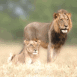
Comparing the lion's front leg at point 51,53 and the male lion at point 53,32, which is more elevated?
the male lion at point 53,32

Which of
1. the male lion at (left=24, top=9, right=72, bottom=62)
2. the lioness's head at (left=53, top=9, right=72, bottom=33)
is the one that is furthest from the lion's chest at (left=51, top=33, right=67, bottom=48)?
the lioness's head at (left=53, top=9, right=72, bottom=33)

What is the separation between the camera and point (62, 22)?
5.90 meters

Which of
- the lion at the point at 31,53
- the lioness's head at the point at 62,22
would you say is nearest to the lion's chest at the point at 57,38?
the lioness's head at the point at 62,22

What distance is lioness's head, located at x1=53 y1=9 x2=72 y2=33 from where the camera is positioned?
19.3 feet

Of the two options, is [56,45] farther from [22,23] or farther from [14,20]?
[14,20]

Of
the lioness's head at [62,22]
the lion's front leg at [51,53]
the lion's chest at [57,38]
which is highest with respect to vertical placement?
the lioness's head at [62,22]

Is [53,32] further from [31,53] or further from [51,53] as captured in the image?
[31,53]

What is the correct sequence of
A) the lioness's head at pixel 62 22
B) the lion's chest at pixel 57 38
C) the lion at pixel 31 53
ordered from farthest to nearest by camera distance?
1. the lion's chest at pixel 57 38
2. the lioness's head at pixel 62 22
3. the lion at pixel 31 53

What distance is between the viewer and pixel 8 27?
22.3m

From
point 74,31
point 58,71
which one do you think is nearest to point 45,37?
point 58,71

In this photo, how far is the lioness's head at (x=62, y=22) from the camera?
5.89m

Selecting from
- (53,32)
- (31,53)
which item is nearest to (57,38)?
(53,32)

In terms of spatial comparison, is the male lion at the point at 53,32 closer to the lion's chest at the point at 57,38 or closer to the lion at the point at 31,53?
the lion's chest at the point at 57,38

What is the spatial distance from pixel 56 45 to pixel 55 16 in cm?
86
